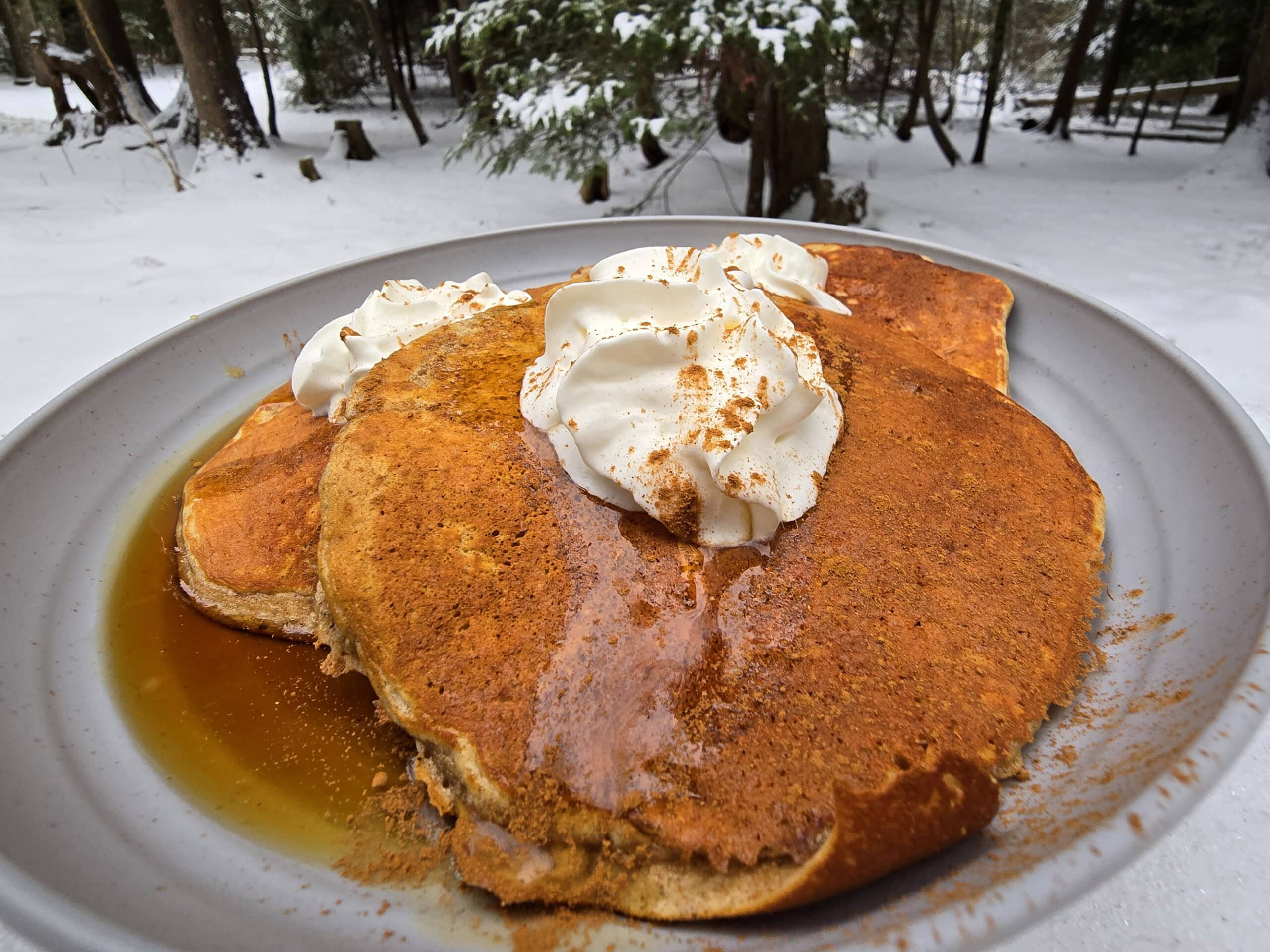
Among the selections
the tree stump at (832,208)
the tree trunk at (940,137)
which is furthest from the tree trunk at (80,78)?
the tree trunk at (940,137)

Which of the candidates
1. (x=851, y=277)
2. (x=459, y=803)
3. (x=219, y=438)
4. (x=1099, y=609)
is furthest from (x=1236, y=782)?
(x=219, y=438)

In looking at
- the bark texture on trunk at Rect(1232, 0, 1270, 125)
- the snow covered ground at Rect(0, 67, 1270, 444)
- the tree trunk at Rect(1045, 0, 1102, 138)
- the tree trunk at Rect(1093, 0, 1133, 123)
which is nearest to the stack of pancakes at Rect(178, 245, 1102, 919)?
the snow covered ground at Rect(0, 67, 1270, 444)

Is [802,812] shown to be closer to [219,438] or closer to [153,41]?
[219,438]

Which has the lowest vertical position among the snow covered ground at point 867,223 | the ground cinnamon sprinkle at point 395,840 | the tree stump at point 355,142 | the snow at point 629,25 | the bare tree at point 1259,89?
the ground cinnamon sprinkle at point 395,840

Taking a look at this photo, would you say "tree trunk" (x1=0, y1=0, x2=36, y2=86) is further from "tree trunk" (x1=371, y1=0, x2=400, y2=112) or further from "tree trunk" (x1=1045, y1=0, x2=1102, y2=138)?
"tree trunk" (x1=1045, y1=0, x2=1102, y2=138)

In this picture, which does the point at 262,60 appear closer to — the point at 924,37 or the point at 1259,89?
the point at 924,37

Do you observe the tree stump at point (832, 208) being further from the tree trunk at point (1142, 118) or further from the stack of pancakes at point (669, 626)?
the tree trunk at point (1142, 118)
